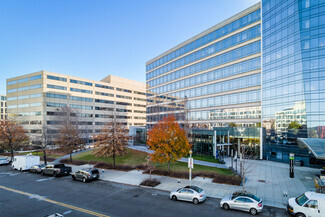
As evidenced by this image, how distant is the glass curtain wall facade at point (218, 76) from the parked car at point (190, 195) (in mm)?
25683

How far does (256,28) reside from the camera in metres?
37.8

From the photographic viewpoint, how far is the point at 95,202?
15.2 meters

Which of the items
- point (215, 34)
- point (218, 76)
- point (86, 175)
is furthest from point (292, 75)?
point (86, 175)

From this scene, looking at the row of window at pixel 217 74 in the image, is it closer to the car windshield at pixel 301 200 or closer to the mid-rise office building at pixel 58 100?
the mid-rise office building at pixel 58 100

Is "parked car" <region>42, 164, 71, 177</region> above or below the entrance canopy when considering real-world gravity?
below

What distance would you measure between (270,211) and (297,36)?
30550 mm

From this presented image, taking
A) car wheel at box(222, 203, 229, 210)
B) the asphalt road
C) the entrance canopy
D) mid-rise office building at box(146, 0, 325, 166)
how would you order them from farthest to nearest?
mid-rise office building at box(146, 0, 325, 166), the entrance canopy, car wheel at box(222, 203, 229, 210), the asphalt road

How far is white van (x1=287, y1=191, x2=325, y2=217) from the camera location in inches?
449

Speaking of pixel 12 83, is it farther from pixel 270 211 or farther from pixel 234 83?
pixel 270 211

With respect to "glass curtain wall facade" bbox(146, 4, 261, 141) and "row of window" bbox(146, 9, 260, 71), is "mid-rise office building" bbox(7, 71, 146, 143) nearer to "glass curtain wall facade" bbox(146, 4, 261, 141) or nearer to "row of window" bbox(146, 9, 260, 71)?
"glass curtain wall facade" bbox(146, 4, 261, 141)

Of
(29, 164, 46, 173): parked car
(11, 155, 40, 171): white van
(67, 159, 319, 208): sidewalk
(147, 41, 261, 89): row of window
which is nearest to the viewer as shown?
(67, 159, 319, 208): sidewalk

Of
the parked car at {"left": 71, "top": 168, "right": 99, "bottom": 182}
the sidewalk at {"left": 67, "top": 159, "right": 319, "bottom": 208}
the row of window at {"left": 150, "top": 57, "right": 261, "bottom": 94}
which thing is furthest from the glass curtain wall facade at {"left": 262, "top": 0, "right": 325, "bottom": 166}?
the parked car at {"left": 71, "top": 168, "right": 99, "bottom": 182}

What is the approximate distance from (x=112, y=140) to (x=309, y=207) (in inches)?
1068

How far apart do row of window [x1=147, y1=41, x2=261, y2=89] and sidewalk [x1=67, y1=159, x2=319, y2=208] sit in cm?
2535
